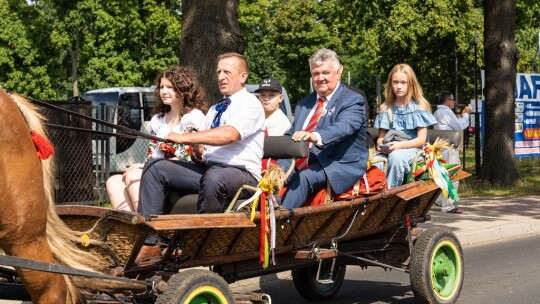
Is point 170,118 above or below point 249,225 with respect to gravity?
above

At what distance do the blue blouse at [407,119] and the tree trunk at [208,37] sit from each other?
112 inches

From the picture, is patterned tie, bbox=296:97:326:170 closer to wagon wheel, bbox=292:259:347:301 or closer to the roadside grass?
wagon wheel, bbox=292:259:347:301

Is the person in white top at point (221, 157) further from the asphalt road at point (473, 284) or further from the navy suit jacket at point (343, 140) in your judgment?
the asphalt road at point (473, 284)

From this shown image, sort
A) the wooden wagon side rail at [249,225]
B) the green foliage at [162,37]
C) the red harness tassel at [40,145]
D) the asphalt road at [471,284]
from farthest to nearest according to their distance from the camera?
the green foliage at [162,37], the asphalt road at [471,284], the wooden wagon side rail at [249,225], the red harness tassel at [40,145]

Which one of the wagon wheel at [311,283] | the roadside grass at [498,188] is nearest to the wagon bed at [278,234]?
the wagon wheel at [311,283]

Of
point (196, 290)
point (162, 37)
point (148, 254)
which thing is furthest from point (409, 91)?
point (162, 37)

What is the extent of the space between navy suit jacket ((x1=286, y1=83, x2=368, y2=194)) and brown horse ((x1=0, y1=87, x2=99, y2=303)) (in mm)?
2096

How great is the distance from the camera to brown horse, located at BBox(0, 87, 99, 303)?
193 inches

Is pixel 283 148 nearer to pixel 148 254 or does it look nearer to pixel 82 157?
pixel 148 254

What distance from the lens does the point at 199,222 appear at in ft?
17.7

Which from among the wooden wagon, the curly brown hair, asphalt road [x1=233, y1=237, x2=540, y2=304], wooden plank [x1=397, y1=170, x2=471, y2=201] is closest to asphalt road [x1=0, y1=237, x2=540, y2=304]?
asphalt road [x1=233, y1=237, x2=540, y2=304]

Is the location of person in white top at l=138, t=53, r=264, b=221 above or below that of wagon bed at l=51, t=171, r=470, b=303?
above

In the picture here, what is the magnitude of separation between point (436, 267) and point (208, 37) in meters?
4.51

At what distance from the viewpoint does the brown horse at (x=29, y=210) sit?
490 centimetres
